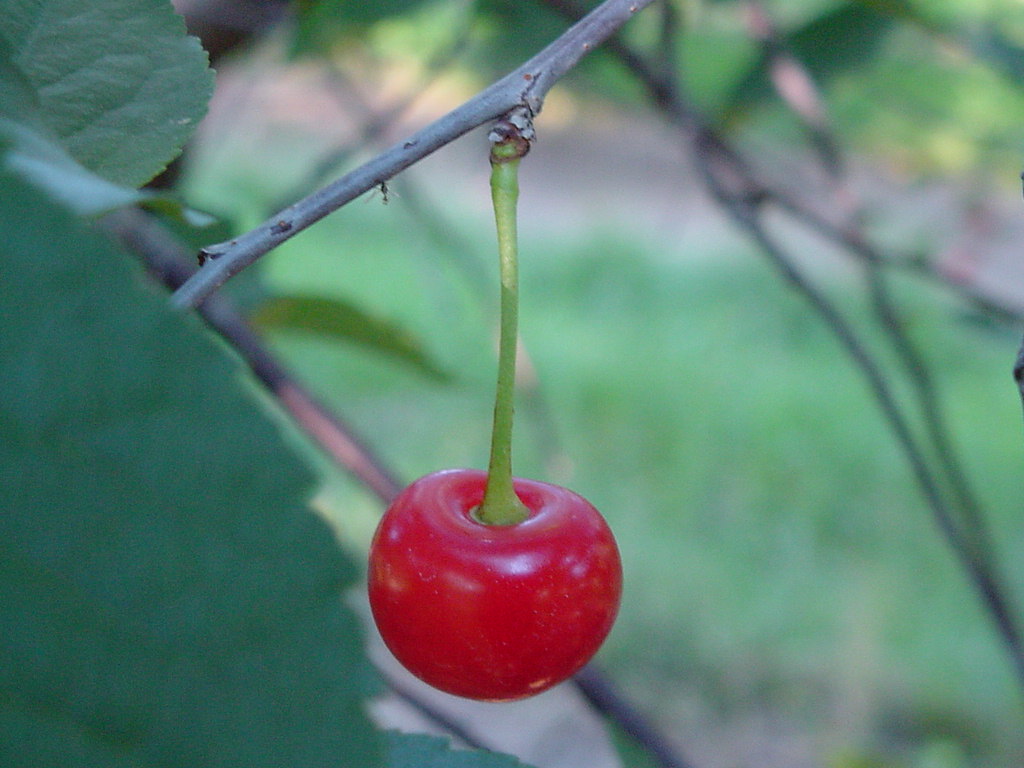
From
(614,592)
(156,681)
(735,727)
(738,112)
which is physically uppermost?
(156,681)

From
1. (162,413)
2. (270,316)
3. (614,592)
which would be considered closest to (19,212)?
(162,413)

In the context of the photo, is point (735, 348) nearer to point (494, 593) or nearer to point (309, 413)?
point (309, 413)

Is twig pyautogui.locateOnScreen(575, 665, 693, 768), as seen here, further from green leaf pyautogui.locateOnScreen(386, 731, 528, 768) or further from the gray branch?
the gray branch

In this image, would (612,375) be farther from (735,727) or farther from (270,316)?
(270,316)

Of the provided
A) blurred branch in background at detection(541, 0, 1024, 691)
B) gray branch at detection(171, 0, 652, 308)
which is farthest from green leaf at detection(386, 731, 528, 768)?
blurred branch in background at detection(541, 0, 1024, 691)

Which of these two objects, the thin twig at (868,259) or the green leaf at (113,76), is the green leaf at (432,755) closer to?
the green leaf at (113,76)

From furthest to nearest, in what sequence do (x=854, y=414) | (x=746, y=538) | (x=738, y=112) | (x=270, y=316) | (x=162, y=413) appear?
1. (x=854, y=414)
2. (x=746, y=538)
3. (x=738, y=112)
4. (x=270, y=316)
5. (x=162, y=413)

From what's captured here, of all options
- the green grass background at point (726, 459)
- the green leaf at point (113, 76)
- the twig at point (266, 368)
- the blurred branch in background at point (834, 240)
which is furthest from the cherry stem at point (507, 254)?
the green grass background at point (726, 459)
